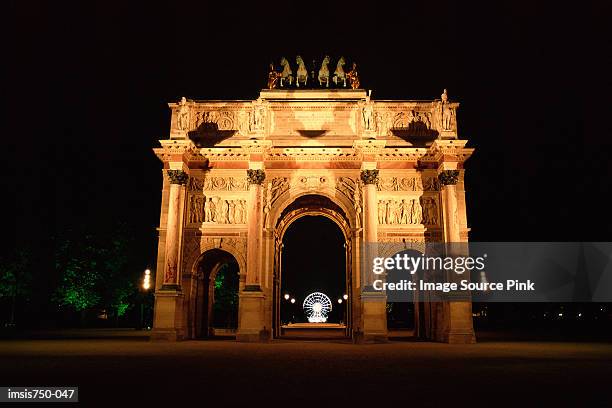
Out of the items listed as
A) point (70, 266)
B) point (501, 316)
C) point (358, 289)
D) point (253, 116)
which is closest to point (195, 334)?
point (358, 289)

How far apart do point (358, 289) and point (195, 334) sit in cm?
958

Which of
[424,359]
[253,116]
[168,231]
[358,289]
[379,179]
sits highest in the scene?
[253,116]

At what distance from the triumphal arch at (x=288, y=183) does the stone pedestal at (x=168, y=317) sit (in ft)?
0.22

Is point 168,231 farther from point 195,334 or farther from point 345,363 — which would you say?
point 345,363

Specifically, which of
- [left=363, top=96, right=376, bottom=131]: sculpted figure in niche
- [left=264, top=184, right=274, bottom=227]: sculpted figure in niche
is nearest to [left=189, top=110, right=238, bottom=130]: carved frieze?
[left=264, top=184, right=274, bottom=227]: sculpted figure in niche

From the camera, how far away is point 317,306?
3302 inches

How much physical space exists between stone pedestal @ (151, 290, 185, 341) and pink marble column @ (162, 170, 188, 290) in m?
0.49

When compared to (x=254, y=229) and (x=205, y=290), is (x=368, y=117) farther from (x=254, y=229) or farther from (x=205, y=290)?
(x=205, y=290)

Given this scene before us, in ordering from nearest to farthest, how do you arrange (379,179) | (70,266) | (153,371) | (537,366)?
(153,371), (537,366), (379,179), (70,266)

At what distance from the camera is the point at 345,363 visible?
14.1m

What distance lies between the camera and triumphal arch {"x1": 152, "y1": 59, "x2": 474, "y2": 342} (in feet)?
91.1

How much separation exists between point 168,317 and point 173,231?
4.41 m

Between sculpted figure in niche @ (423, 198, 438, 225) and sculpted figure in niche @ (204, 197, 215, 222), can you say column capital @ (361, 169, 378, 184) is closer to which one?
sculpted figure in niche @ (423, 198, 438, 225)

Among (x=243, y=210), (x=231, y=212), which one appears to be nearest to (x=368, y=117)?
(x=243, y=210)
